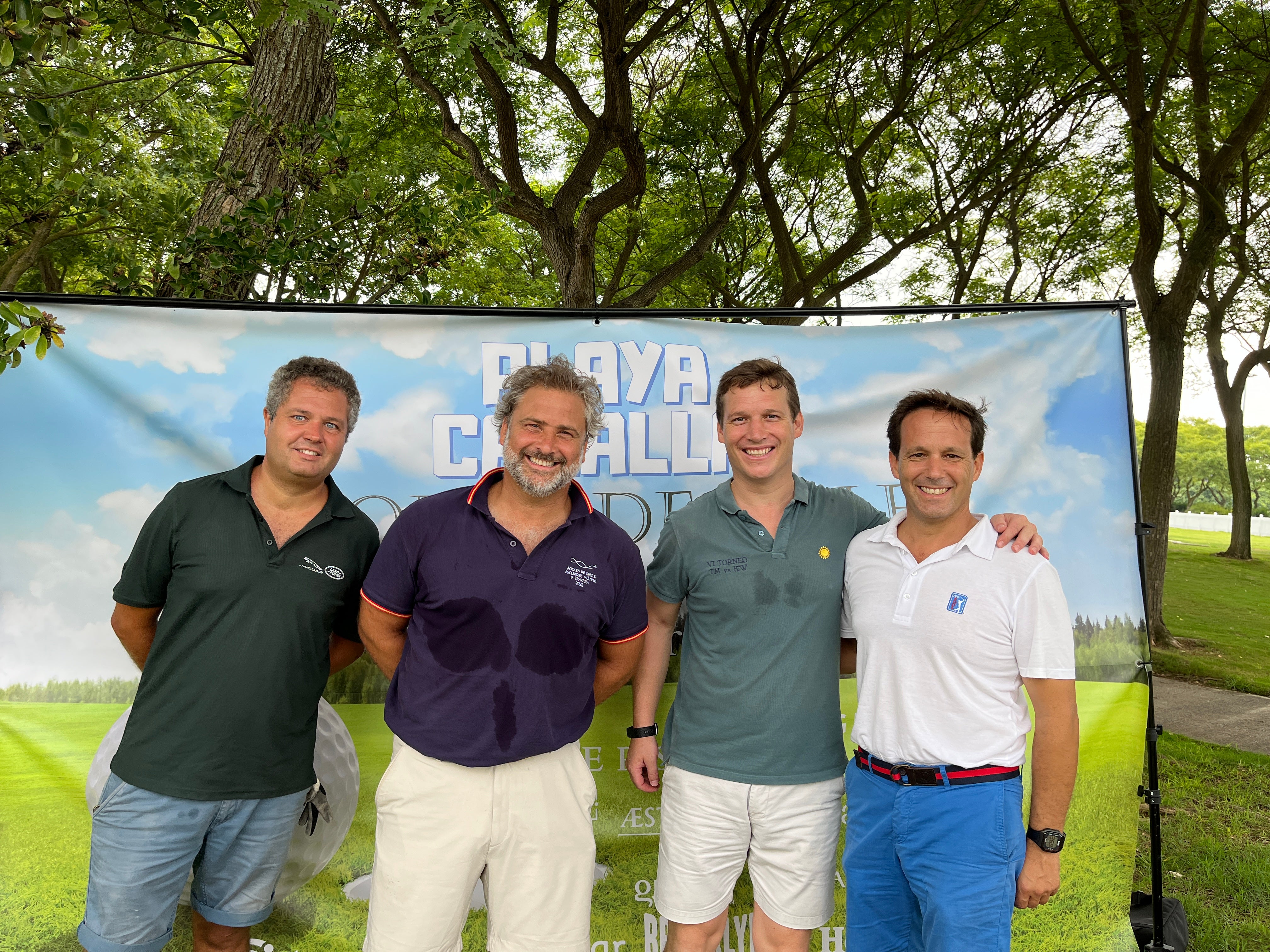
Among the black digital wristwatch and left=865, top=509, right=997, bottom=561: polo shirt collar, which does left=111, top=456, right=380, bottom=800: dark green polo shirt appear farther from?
the black digital wristwatch

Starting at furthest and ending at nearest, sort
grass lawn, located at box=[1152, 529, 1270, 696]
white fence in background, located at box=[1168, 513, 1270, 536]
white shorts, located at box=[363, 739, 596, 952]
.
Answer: white fence in background, located at box=[1168, 513, 1270, 536] → grass lawn, located at box=[1152, 529, 1270, 696] → white shorts, located at box=[363, 739, 596, 952]

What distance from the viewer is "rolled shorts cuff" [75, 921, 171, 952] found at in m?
2.52

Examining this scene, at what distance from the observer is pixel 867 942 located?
2576 millimetres

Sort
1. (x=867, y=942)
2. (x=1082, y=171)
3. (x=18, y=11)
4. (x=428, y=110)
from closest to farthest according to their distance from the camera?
(x=18, y=11)
(x=867, y=942)
(x=428, y=110)
(x=1082, y=171)

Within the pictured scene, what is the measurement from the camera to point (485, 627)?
2432 millimetres

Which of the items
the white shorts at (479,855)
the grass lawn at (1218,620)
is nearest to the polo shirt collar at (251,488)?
the white shorts at (479,855)

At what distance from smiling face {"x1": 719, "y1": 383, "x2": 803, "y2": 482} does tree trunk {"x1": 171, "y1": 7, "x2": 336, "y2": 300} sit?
111 inches

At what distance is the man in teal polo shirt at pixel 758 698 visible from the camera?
2.64 meters

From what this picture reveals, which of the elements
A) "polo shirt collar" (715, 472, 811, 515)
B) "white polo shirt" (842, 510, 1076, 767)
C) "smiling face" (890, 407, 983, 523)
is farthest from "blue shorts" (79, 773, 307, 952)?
"smiling face" (890, 407, 983, 523)

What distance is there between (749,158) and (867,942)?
926cm

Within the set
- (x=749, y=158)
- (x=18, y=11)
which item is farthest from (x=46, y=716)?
(x=749, y=158)

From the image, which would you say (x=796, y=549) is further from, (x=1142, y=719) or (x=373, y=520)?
(x=1142, y=719)

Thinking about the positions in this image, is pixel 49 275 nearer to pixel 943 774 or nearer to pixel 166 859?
pixel 166 859

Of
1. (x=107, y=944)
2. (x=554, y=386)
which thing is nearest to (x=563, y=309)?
(x=554, y=386)
